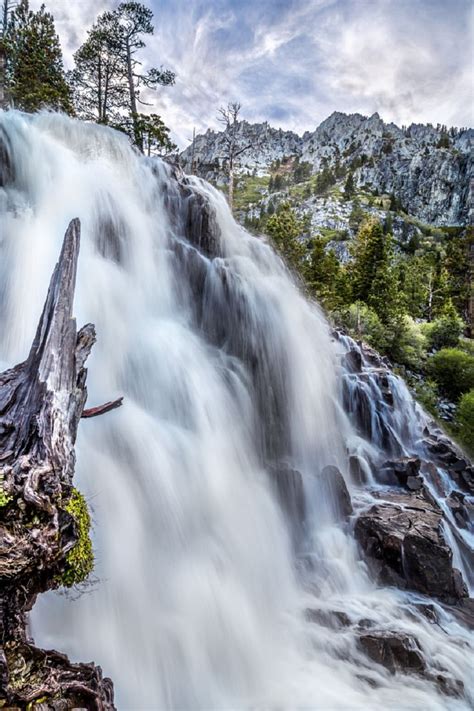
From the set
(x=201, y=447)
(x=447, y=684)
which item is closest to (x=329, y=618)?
(x=447, y=684)

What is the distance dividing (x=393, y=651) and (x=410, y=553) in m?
2.00

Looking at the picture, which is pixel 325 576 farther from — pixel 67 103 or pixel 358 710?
pixel 67 103

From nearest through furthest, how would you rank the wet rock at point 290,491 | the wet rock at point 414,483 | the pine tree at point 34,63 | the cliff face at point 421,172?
1. the wet rock at point 290,491
2. the wet rock at point 414,483
3. the pine tree at point 34,63
4. the cliff face at point 421,172

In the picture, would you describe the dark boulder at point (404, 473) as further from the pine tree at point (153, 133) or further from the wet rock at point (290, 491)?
the pine tree at point (153, 133)

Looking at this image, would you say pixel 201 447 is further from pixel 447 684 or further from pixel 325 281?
pixel 325 281

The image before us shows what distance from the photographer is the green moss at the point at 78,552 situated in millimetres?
2332

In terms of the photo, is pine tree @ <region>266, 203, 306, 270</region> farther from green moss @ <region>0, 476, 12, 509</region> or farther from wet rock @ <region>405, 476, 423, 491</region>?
green moss @ <region>0, 476, 12, 509</region>

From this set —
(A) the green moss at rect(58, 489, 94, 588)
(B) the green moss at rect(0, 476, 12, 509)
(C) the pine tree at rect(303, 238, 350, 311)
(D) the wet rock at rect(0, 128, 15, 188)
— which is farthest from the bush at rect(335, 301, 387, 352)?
(B) the green moss at rect(0, 476, 12, 509)

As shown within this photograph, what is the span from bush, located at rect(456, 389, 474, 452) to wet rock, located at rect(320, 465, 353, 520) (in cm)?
1052

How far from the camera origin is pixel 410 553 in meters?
6.81

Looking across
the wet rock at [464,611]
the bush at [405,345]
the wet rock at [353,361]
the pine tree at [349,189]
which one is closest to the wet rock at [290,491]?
the wet rock at [464,611]

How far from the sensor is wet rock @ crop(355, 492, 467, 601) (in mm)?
6648

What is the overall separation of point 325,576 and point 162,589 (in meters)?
3.14

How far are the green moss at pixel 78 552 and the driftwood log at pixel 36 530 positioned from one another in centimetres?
5
